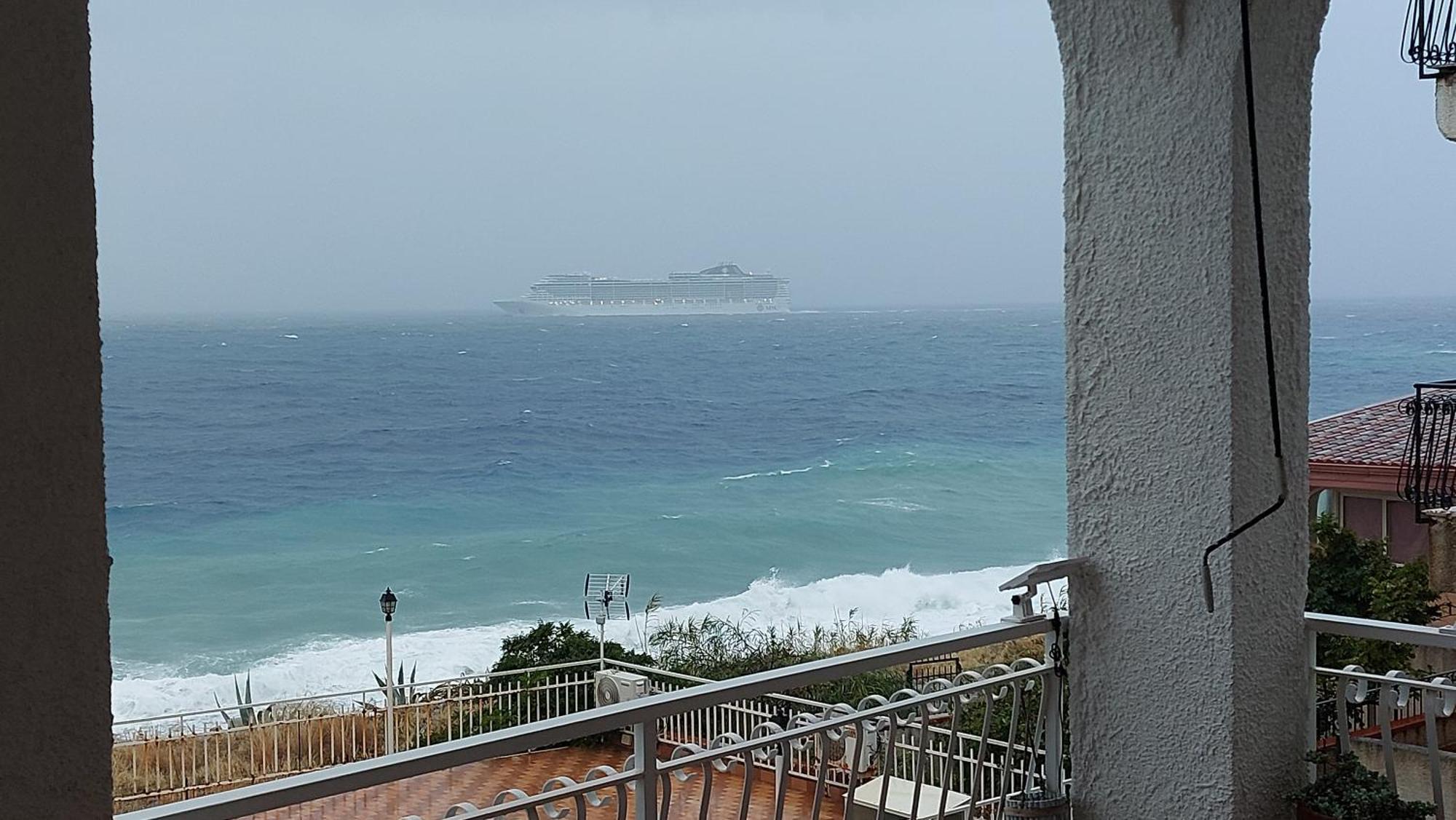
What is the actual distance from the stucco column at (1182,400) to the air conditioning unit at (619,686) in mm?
9145

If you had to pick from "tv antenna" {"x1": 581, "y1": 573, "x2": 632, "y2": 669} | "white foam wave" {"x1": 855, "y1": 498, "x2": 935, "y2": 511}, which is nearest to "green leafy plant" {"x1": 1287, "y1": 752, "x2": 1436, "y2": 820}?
"tv antenna" {"x1": 581, "y1": 573, "x2": 632, "y2": 669}

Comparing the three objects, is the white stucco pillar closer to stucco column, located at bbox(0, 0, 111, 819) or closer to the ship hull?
stucco column, located at bbox(0, 0, 111, 819)

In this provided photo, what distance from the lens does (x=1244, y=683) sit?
2.36m

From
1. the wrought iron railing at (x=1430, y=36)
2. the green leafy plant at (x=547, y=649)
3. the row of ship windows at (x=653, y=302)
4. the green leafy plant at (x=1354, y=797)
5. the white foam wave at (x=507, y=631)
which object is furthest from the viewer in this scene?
the row of ship windows at (x=653, y=302)

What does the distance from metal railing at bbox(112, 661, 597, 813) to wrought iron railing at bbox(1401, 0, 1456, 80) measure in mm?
8811

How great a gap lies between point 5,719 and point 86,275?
0.43m

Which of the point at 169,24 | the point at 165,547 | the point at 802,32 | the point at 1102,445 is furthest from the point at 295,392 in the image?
the point at 1102,445

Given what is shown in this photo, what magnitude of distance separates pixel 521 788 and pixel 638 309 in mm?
32000

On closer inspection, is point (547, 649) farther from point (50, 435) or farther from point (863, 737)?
point (50, 435)

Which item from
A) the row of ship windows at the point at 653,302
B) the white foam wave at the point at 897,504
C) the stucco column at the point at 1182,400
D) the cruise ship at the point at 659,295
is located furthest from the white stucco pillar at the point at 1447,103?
the row of ship windows at the point at 653,302

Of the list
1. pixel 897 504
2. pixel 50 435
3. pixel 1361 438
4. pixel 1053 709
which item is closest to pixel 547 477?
pixel 897 504

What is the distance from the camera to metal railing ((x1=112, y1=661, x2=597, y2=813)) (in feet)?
36.1

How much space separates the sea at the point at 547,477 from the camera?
75.6ft

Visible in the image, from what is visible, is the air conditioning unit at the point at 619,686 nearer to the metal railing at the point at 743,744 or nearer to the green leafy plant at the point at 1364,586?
the green leafy plant at the point at 1364,586
